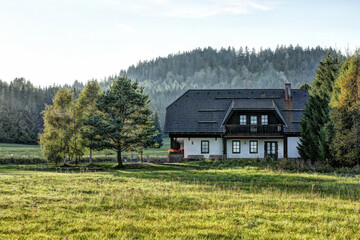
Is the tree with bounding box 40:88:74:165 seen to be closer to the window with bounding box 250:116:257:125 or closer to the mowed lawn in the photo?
the window with bounding box 250:116:257:125

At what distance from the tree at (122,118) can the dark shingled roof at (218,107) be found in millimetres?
6957

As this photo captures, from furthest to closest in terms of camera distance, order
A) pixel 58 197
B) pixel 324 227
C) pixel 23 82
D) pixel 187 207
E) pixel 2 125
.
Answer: pixel 23 82 → pixel 2 125 → pixel 58 197 → pixel 187 207 → pixel 324 227

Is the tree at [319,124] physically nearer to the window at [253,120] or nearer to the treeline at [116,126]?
the window at [253,120]

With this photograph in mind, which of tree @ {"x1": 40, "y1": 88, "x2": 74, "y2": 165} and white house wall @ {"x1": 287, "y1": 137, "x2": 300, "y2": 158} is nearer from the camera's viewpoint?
tree @ {"x1": 40, "y1": 88, "x2": 74, "y2": 165}

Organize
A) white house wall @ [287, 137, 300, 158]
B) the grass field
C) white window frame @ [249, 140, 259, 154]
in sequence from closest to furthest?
1. white house wall @ [287, 137, 300, 158]
2. white window frame @ [249, 140, 259, 154]
3. the grass field

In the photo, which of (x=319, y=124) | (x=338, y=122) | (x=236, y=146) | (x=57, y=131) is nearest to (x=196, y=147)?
(x=236, y=146)

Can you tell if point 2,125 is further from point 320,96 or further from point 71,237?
point 71,237

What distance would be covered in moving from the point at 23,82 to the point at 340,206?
139788mm

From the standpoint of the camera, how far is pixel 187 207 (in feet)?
35.1

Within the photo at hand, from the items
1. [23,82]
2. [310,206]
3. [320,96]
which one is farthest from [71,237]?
[23,82]

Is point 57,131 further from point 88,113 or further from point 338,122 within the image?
point 338,122

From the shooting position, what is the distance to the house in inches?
1532

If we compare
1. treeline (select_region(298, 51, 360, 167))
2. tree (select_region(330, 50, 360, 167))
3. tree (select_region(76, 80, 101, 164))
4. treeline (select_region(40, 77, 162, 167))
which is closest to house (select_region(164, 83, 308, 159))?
treeline (select_region(40, 77, 162, 167))

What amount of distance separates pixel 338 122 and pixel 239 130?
13.9m
